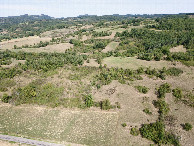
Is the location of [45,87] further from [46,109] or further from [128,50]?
[128,50]

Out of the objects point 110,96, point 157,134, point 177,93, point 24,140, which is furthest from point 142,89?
point 24,140

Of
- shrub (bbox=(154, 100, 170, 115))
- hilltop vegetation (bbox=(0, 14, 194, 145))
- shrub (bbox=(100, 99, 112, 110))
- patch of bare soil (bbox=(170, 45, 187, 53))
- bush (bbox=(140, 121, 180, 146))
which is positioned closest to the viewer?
bush (bbox=(140, 121, 180, 146))

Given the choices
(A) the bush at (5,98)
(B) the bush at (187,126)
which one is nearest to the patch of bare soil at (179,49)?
(B) the bush at (187,126)

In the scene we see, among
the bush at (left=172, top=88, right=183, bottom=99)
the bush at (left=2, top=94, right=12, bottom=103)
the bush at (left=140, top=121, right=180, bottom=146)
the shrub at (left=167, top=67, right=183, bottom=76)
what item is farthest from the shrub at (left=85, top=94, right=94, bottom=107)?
the shrub at (left=167, top=67, right=183, bottom=76)

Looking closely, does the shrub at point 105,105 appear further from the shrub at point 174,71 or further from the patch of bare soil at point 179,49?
the patch of bare soil at point 179,49

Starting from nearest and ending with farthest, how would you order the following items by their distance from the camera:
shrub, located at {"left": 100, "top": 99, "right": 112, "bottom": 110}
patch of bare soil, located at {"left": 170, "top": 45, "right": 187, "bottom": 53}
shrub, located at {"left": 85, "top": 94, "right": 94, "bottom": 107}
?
shrub, located at {"left": 100, "top": 99, "right": 112, "bottom": 110} → shrub, located at {"left": 85, "top": 94, "right": 94, "bottom": 107} → patch of bare soil, located at {"left": 170, "top": 45, "right": 187, "bottom": 53}

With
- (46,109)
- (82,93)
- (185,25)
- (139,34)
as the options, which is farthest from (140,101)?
(185,25)

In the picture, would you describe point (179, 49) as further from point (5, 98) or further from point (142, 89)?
point (5, 98)

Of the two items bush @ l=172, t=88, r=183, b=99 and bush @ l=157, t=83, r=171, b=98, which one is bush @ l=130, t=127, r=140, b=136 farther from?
bush @ l=172, t=88, r=183, b=99

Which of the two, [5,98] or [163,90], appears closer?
[163,90]
